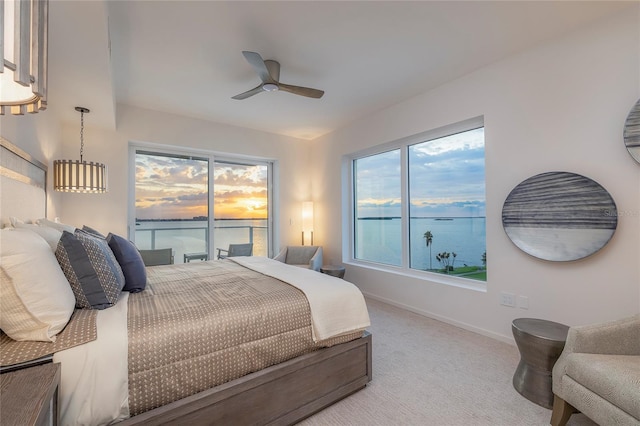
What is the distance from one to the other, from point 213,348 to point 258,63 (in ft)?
7.07

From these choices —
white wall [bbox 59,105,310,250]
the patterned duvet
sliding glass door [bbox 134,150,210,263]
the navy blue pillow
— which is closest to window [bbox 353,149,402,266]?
white wall [bbox 59,105,310,250]

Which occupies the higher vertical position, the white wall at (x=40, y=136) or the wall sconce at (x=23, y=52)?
the white wall at (x=40, y=136)

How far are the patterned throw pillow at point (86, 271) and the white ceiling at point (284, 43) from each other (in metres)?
1.33

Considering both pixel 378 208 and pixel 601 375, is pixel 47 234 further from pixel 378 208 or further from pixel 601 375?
pixel 378 208

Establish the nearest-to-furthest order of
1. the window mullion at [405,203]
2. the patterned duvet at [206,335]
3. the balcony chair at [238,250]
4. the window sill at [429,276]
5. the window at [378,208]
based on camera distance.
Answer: the patterned duvet at [206,335] < the window sill at [429,276] < the window mullion at [405,203] < the window at [378,208] < the balcony chair at [238,250]

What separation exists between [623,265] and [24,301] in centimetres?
364

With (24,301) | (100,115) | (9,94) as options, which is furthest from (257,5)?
(100,115)

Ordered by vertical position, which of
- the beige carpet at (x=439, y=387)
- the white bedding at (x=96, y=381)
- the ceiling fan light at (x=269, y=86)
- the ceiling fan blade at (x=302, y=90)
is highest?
the ceiling fan blade at (x=302, y=90)

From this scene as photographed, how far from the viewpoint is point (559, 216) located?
7.91ft

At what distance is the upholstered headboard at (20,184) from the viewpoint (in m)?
1.72

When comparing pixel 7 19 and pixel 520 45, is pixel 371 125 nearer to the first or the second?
pixel 520 45

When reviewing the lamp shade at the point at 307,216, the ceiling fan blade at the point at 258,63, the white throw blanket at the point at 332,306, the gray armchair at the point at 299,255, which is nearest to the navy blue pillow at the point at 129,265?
the white throw blanket at the point at 332,306

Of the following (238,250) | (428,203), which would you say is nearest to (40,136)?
(238,250)

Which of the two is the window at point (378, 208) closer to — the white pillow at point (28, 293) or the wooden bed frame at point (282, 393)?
the wooden bed frame at point (282, 393)
